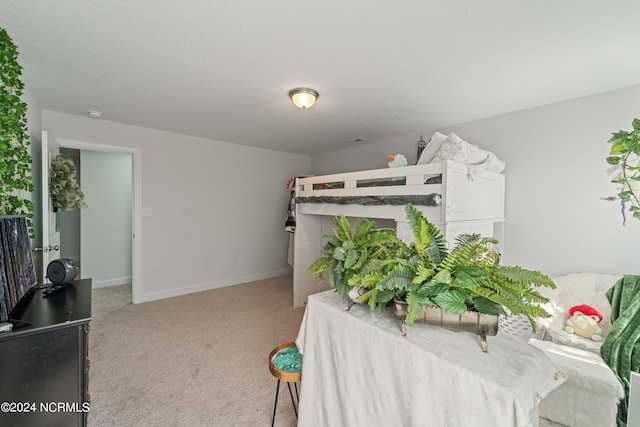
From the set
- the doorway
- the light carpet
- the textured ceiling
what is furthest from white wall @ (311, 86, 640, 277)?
the doorway

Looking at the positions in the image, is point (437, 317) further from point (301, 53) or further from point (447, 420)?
point (301, 53)

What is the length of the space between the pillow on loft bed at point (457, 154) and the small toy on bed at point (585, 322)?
4.03ft

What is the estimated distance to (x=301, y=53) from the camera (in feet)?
5.69

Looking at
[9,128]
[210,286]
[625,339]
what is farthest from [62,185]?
[625,339]

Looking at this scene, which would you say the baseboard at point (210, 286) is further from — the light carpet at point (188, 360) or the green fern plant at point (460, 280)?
the green fern plant at point (460, 280)

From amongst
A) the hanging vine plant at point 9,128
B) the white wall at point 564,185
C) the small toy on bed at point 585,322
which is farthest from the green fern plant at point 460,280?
the white wall at point 564,185

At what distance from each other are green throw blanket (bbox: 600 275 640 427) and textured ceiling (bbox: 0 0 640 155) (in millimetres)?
1548

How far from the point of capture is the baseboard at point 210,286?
11.7ft

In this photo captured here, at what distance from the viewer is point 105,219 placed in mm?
4180

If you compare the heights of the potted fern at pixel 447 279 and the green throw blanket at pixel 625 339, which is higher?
the potted fern at pixel 447 279

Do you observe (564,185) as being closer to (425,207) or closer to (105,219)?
(425,207)

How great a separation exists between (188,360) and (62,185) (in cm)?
190

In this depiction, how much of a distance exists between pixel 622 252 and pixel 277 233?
413cm

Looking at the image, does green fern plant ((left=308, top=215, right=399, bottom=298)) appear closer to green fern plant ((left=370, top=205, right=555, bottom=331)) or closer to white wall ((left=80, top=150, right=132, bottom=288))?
green fern plant ((left=370, top=205, right=555, bottom=331))
